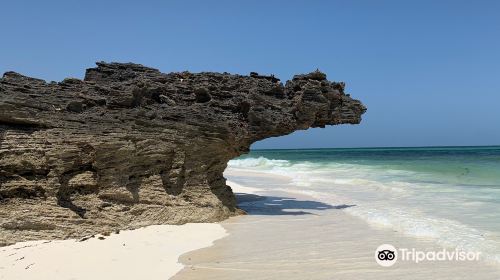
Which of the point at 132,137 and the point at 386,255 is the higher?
the point at 132,137

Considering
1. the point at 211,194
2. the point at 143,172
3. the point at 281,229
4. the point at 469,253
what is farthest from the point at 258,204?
the point at 469,253

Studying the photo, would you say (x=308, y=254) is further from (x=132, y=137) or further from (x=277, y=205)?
(x=277, y=205)

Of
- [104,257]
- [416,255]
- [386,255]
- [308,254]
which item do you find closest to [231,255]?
[308,254]

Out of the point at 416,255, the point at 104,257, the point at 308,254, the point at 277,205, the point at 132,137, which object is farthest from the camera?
the point at 277,205

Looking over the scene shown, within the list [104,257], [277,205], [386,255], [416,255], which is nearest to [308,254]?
[386,255]

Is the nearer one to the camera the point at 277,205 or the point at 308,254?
the point at 308,254

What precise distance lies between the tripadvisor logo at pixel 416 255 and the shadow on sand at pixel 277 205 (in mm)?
4441

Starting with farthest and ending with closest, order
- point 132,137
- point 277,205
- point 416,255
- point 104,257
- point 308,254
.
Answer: point 277,205
point 132,137
point 308,254
point 416,255
point 104,257

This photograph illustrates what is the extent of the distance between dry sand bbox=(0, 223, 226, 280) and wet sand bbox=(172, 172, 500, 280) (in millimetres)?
402

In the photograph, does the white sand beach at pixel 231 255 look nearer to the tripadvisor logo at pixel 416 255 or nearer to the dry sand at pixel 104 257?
the dry sand at pixel 104 257

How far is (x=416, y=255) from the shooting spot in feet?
22.9

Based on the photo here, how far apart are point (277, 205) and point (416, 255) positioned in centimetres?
650

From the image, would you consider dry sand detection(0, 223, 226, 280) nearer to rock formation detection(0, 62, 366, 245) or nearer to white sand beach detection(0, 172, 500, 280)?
white sand beach detection(0, 172, 500, 280)

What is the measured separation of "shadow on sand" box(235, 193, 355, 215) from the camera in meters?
11.9
